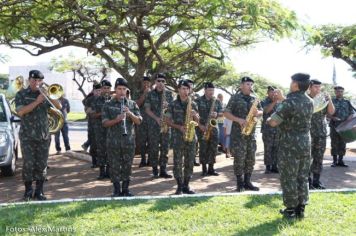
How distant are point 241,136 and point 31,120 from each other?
335 cm

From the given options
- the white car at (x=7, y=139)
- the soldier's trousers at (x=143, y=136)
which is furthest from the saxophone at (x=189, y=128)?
the white car at (x=7, y=139)

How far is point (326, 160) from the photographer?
12766 millimetres

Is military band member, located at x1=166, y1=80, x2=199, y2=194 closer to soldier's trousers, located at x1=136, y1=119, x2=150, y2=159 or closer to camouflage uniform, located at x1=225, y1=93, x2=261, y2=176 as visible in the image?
camouflage uniform, located at x1=225, y1=93, x2=261, y2=176

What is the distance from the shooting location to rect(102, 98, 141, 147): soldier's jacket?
7.29m

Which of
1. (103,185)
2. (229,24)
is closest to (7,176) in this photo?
(103,185)

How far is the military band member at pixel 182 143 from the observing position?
7613 millimetres

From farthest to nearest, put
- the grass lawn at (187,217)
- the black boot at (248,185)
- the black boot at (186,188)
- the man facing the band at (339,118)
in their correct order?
1. the man facing the band at (339,118)
2. the black boot at (248,185)
3. the black boot at (186,188)
4. the grass lawn at (187,217)

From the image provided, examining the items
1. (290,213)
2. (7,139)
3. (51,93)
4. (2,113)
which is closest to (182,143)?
(51,93)

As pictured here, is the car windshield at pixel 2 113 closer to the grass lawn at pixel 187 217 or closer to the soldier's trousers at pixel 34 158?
the soldier's trousers at pixel 34 158

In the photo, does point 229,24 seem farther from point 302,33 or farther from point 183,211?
point 183,211

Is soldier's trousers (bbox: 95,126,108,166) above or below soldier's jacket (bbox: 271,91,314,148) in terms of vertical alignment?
below

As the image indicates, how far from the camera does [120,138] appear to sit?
7.30m

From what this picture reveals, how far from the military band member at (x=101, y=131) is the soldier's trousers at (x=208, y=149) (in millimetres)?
1990

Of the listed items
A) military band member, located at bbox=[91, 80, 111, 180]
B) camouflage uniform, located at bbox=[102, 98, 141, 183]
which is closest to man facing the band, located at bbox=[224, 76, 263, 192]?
camouflage uniform, located at bbox=[102, 98, 141, 183]
